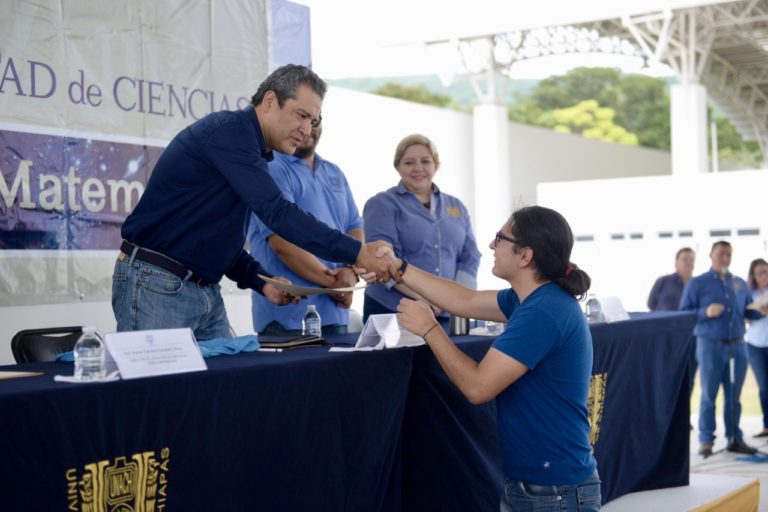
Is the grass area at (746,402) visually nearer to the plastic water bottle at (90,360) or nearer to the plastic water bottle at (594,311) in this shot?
the plastic water bottle at (594,311)

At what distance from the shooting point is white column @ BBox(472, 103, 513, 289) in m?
13.9

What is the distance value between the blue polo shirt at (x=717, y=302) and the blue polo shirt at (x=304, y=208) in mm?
3715

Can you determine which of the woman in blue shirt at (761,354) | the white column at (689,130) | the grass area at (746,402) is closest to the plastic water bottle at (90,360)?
the woman in blue shirt at (761,354)

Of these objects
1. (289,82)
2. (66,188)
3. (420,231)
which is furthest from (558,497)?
(66,188)

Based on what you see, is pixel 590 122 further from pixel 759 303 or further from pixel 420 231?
pixel 420 231

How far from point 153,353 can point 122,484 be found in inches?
10.5

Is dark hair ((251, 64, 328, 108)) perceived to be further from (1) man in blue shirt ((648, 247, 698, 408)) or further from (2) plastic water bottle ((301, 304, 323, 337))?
(1) man in blue shirt ((648, 247, 698, 408))

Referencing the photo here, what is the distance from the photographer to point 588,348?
7.49 feet

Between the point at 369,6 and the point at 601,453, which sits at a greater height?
the point at 369,6

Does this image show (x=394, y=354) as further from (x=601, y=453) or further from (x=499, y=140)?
(x=499, y=140)

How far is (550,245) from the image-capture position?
7.41 feet

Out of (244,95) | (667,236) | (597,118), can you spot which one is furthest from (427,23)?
(597,118)

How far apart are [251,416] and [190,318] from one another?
57cm

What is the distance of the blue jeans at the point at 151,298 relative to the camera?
2.58 m
